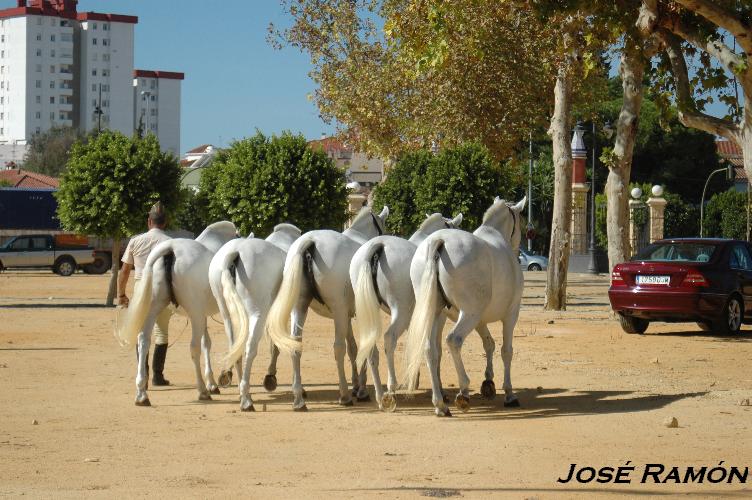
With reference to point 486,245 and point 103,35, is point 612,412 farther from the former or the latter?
point 103,35

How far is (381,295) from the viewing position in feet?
39.0

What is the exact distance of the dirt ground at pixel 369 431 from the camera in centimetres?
823

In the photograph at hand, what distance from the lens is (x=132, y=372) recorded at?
1559 cm

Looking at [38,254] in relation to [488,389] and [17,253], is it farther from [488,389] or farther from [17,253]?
[488,389]

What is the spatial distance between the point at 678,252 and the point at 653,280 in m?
1.04

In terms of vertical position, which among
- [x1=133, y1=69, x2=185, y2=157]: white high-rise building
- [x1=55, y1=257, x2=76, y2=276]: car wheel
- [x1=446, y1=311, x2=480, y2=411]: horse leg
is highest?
[x1=133, y1=69, x2=185, y2=157]: white high-rise building

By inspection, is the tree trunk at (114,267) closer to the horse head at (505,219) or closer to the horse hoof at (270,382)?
the horse hoof at (270,382)

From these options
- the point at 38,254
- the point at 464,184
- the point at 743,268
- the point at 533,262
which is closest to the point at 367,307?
the point at 743,268

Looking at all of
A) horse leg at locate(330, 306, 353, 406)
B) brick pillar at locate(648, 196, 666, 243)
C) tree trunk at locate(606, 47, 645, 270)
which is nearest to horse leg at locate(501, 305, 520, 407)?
horse leg at locate(330, 306, 353, 406)

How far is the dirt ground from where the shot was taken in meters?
8.23

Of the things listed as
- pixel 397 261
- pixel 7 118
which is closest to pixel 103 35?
pixel 7 118

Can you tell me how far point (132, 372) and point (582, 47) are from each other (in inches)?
483

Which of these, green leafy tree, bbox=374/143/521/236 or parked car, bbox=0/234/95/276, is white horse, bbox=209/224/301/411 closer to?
green leafy tree, bbox=374/143/521/236

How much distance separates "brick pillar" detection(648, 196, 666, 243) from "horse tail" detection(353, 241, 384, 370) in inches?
1615
